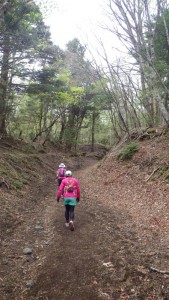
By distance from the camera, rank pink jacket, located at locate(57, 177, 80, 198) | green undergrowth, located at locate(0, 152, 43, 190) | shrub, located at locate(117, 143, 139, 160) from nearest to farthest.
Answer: pink jacket, located at locate(57, 177, 80, 198)
green undergrowth, located at locate(0, 152, 43, 190)
shrub, located at locate(117, 143, 139, 160)

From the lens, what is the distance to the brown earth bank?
5121 mm

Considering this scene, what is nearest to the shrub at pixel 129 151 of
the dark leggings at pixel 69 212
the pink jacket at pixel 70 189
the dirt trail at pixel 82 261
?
the dirt trail at pixel 82 261

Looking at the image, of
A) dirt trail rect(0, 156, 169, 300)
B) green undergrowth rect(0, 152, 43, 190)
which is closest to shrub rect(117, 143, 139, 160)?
green undergrowth rect(0, 152, 43, 190)

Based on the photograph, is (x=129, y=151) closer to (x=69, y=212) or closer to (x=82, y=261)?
(x=69, y=212)

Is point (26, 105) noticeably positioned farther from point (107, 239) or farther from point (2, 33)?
point (107, 239)

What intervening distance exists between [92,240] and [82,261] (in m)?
1.29

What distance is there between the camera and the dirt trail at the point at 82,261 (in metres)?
4.97

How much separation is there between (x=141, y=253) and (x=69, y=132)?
97.5 ft

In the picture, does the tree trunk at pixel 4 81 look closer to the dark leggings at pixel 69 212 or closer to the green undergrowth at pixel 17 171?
the green undergrowth at pixel 17 171

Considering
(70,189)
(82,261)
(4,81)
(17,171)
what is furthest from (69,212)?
(4,81)

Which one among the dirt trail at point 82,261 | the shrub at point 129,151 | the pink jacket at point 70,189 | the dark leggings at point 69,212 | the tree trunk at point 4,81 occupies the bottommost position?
the dirt trail at point 82,261

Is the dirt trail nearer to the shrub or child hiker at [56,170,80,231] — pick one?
child hiker at [56,170,80,231]

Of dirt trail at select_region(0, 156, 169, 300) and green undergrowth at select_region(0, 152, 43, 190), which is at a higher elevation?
green undergrowth at select_region(0, 152, 43, 190)

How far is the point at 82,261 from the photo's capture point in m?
6.11
